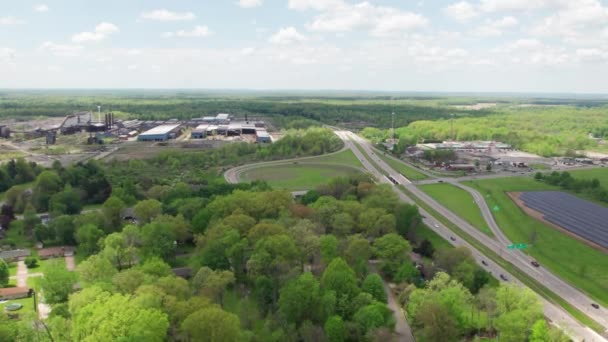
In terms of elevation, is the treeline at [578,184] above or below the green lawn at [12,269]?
above

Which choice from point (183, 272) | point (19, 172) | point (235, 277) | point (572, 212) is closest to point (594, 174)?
point (572, 212)

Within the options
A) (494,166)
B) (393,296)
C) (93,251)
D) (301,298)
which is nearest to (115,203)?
(93,251)

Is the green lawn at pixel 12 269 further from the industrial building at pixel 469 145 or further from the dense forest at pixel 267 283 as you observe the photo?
the industrial building at pixel 469 145

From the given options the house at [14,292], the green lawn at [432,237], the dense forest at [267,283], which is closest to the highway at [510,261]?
the green lawn at [432,237]

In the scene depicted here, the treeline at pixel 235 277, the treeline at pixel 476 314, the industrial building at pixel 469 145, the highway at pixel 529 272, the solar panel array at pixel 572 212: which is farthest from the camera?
the industrial building at pixel 469 145

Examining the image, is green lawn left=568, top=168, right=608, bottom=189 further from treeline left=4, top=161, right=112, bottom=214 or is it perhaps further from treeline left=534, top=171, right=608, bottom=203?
treeline left=4, top=161, right=112, bottom=214

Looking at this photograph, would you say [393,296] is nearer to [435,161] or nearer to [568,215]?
[568,215]
